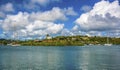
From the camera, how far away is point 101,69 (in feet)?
266

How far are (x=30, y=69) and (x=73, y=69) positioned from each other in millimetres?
15096

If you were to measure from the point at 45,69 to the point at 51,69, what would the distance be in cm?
214

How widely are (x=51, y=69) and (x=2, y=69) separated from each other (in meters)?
17.1

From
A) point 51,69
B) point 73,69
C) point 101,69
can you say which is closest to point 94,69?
point 101,69

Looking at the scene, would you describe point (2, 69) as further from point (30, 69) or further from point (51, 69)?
point (51, 69)

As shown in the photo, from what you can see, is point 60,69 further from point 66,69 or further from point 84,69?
point 84,69

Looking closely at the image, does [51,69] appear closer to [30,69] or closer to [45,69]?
[45,69]

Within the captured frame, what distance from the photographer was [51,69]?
81.1 meters

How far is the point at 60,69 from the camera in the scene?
80625 mm

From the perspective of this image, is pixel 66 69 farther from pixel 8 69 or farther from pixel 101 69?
pixel 8 69

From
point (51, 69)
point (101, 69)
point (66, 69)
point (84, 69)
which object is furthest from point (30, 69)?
point (101, 69)

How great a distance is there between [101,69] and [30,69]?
25.0 metres

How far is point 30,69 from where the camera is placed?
79875mm

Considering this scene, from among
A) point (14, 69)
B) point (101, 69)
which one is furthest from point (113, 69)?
point (14, 69)
